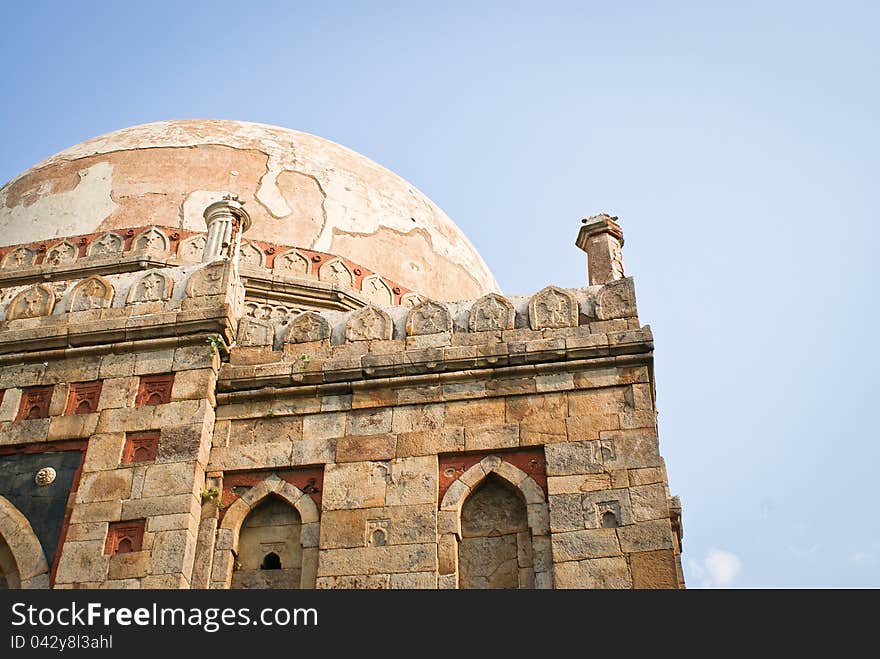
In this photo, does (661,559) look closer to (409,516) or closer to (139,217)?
(409,516)

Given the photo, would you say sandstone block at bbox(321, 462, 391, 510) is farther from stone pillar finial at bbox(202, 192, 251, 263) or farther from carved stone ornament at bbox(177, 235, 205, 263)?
carved stone ornament at bbox(177, 235, 205, 263)

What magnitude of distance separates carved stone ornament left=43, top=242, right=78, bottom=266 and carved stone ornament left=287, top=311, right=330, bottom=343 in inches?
158

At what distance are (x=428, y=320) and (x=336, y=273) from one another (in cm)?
334

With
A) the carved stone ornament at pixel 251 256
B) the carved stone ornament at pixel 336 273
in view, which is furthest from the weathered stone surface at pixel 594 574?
the carved stone ornament at pixel 251 256

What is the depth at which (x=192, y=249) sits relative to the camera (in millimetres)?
11555

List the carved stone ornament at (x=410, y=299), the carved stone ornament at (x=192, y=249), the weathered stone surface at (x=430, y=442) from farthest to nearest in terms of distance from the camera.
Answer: the carved stone ornament at (x=410, y=299) → the carved stone ornament at (x=192, y=249) → the weathered stone surface at (x=430, y=442)

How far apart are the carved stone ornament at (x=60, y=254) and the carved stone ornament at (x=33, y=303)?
2769mm

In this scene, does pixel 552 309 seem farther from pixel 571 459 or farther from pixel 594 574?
pixel 594 574

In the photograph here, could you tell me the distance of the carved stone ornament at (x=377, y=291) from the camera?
11.7 m

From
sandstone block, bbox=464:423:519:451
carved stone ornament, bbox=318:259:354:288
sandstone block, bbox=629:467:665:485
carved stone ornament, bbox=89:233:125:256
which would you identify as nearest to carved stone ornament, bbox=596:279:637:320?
sandstone block, bbox=464:423:519:451

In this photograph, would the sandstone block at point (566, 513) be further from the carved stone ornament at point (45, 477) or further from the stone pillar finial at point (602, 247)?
the carved stone ornament at point (45, 477)

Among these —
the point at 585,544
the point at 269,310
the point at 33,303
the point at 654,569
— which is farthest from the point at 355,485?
the point at 269,310

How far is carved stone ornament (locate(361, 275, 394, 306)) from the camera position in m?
11.7
